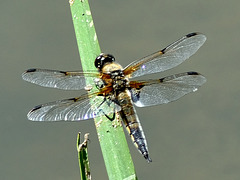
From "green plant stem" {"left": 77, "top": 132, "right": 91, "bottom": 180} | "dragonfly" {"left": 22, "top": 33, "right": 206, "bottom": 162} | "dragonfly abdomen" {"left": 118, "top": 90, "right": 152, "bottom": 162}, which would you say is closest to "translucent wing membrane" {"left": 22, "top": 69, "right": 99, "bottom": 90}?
"dragonfly" {"left": 22, "top": 33, "right": 206, "bottom": 162}

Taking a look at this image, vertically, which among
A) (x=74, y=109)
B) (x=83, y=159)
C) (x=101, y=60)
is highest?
(x=101, y=60)

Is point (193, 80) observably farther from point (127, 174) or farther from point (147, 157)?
point (127, 174)

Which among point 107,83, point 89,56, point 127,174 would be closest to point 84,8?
point 89,56

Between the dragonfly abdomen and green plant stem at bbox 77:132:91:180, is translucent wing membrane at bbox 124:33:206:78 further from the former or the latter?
green plant stem at bbox 77:132:91:180

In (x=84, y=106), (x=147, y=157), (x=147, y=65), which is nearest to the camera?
(x=147, y=157)

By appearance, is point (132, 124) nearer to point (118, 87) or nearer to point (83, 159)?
point (118, 87)

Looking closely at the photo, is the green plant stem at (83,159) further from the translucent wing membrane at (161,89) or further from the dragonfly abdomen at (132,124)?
the translucent wing membrane at (161,89)

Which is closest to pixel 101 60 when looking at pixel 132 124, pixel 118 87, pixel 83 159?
pixel 118 87

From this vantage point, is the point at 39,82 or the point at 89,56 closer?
the point at 89,56
